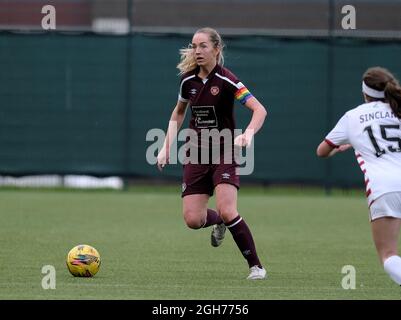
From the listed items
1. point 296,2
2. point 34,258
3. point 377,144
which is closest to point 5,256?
point 34,258

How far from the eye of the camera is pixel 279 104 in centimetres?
1830

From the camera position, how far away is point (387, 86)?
752 centimetres

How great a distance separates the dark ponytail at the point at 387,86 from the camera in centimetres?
748

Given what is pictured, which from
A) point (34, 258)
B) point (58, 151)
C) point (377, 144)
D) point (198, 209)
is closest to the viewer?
point (377, 144)

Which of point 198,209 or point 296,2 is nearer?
point 198,209

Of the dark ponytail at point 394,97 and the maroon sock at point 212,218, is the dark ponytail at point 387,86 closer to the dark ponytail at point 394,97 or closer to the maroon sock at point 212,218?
the dark ponytail at point 394,97

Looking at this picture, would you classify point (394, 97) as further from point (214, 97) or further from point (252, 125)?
point (214, 97)

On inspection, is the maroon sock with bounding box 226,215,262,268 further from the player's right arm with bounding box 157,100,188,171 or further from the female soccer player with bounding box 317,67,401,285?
the female soccer player with bounding box 317,67,401,285

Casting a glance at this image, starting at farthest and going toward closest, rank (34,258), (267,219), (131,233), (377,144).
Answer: (267,219)
(131,233)
(34,258)
(377,144)

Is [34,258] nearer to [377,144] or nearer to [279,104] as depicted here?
[377,144]

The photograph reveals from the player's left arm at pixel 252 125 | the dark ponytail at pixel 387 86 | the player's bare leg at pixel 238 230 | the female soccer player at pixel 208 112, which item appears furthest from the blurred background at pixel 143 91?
the dark ponytail at pixel 387 86

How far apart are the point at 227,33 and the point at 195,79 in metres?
9.29

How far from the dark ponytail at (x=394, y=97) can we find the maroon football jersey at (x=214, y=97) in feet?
6.56

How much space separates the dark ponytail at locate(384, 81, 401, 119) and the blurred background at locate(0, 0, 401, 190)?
10640 millimetres
